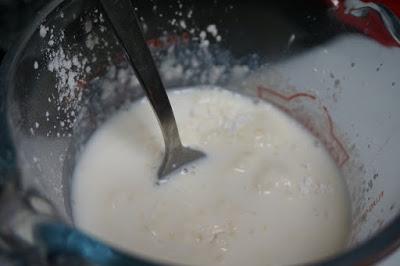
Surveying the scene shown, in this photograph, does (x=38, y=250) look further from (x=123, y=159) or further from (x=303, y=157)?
(x=303, y=157)

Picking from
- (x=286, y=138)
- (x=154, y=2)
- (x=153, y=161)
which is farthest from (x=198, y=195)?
(x=154, y=2)

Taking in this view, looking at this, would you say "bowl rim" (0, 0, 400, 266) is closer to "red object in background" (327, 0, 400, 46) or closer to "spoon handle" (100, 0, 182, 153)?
"spoon handle" (100, 0, 182, 153)

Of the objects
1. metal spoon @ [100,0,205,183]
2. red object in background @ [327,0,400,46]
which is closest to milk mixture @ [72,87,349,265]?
metal spoon @ [100,0,205,183]

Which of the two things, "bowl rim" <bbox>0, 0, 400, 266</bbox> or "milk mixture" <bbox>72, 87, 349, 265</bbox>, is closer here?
"bowl rim" <bbox>0, 0, 400, 266</bbox>

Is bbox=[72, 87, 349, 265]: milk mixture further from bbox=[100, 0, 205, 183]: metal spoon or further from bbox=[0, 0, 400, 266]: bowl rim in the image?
bbox=[0, 0, 400, 266]: bowl rim

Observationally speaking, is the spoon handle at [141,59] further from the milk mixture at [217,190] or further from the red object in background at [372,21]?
the red object in background at [372,21]

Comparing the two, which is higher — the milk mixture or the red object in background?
the red object in background

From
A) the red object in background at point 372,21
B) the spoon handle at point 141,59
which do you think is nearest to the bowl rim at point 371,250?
the spoon handle at point 141,59

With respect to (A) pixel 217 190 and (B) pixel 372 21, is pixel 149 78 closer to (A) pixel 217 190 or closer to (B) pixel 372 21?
(A) pixel 217 190
